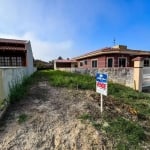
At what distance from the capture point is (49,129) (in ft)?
11.9

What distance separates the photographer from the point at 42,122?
12.8 ft

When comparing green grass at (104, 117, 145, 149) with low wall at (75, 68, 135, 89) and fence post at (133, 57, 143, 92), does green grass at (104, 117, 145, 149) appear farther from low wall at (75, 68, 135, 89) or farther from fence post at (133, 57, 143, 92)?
low wall at (75, 68, 135, 89)

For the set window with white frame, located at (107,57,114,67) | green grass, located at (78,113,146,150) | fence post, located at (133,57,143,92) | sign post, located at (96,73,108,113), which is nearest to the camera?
green grass, located at (78,113,146,150)

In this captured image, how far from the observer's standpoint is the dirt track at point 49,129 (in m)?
3.13

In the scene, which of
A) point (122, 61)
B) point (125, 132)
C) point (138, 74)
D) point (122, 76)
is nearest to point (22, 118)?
point (125, 132)

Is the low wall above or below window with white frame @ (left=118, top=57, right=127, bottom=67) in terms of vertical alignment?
below

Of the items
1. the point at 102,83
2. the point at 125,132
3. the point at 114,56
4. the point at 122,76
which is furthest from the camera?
the point at 114,56

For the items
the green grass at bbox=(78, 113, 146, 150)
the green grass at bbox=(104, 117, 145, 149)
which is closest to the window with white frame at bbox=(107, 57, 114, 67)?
the green grass at bbox=(78, 113, 146, 150)

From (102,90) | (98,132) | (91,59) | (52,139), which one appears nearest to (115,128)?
(98,132)

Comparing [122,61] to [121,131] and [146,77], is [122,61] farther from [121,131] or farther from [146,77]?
[121,131]

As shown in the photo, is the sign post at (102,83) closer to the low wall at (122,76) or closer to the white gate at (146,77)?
the low wall at (122,76)

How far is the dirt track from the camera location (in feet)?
10.3

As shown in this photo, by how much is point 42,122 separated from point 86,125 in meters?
1.08

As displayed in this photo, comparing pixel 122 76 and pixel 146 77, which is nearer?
pixel 146 77
